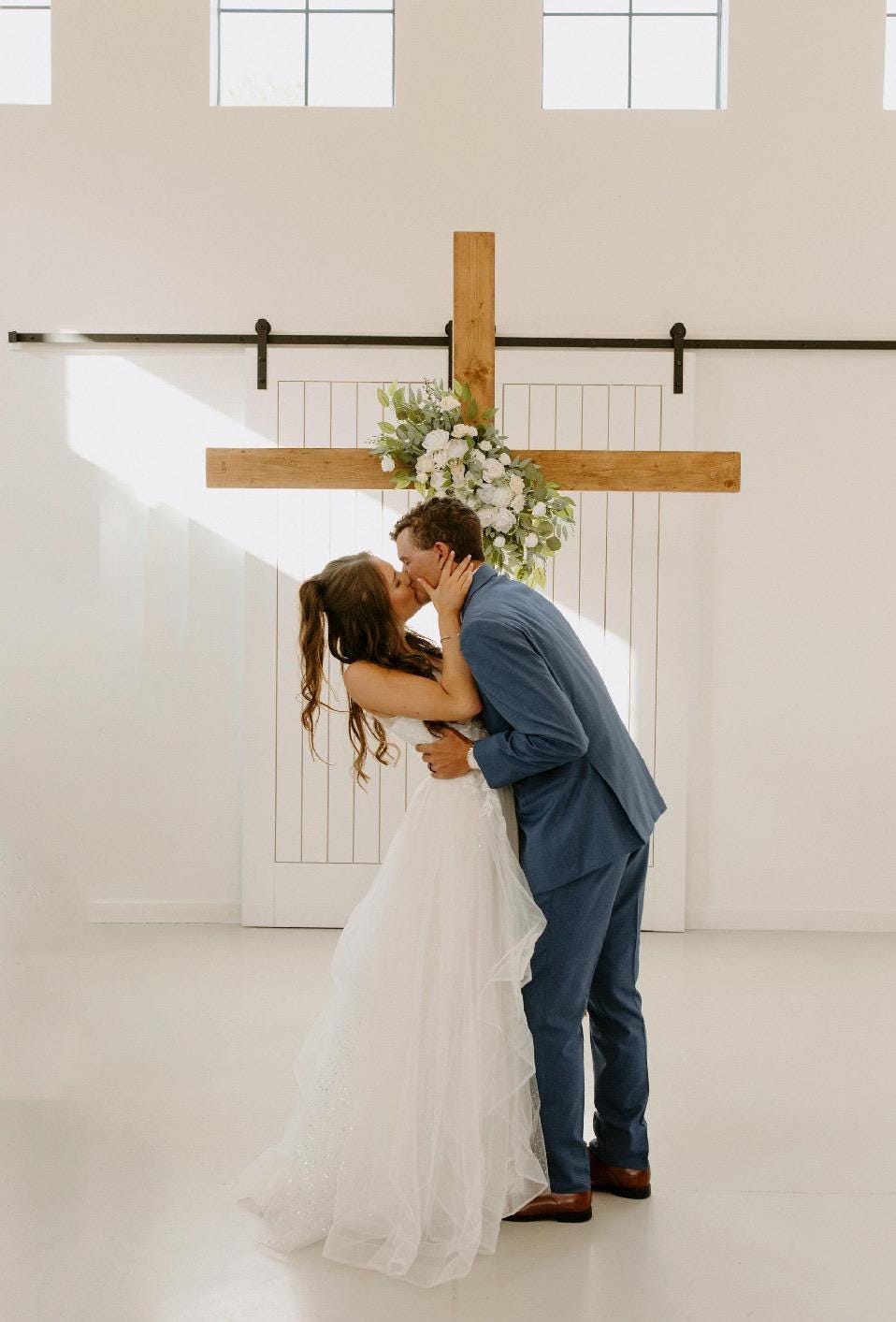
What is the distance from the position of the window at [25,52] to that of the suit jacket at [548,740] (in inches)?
149

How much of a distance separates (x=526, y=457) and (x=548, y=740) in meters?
0.91

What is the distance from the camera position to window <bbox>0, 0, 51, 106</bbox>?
5.29 metres

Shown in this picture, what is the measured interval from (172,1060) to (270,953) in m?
1.17

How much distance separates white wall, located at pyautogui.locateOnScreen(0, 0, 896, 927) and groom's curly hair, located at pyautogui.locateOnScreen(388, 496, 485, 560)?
101 inches

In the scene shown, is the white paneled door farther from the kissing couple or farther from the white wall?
the kissing couple

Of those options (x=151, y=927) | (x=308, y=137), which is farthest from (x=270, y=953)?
(x=308, y=137)

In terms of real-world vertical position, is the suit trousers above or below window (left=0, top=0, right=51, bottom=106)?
below

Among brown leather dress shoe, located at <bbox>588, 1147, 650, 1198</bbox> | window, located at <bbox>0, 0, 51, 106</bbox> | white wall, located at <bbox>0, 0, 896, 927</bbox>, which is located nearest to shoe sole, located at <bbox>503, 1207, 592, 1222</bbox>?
brown leather dress shoe, located at <bbox>588, 1147, 650, 1198</bbox>

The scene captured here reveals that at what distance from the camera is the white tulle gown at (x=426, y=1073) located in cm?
258

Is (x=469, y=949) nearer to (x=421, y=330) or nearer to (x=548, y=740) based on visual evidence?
(x=548, y=740)

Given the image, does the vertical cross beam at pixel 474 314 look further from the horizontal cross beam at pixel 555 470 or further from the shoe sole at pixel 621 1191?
the shoe sole at pixel 621 1191

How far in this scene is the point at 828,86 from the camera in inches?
202

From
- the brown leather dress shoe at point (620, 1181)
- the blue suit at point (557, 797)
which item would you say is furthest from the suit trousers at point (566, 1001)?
the brown leather dress shoe at point (620, 1181)

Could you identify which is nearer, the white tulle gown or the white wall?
the white tulle gown
